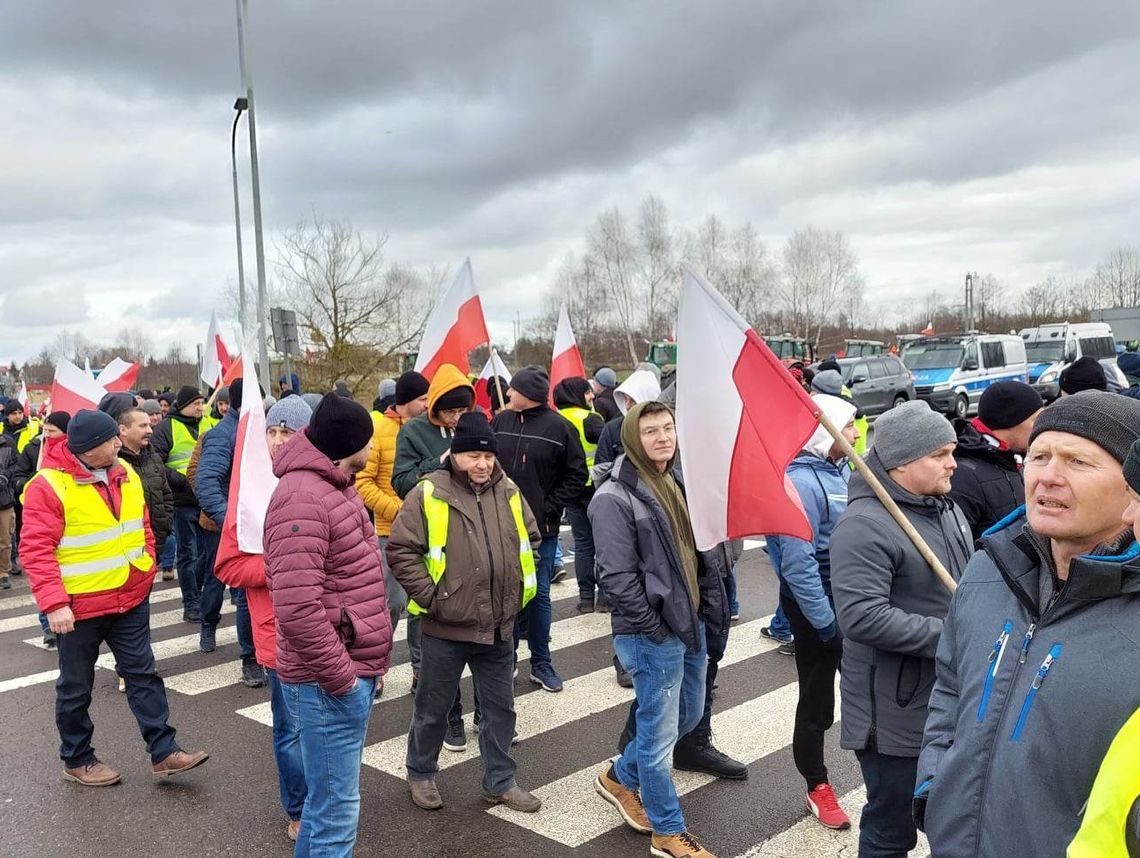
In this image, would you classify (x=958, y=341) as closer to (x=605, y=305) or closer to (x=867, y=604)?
(x=867, y=604)

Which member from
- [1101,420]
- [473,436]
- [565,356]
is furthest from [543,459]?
[1101,420]

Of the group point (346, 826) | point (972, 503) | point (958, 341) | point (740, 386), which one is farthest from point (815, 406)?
point (958, 341)

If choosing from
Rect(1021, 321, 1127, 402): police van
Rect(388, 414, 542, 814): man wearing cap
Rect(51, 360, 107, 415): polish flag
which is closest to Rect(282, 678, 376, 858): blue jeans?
Rect(388, 414, 542, 814): man wearing cap

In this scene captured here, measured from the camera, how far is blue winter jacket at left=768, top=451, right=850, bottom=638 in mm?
4164

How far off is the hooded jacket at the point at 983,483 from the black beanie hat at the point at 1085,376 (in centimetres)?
191

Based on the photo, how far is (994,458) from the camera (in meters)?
4.30

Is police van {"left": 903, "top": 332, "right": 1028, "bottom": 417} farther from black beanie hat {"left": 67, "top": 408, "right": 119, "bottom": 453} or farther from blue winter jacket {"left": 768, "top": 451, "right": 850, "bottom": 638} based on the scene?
black beanie hat {"left": 67, "top": 408, "right": 119, "bottom": 453}

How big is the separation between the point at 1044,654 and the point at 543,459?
15.2ft

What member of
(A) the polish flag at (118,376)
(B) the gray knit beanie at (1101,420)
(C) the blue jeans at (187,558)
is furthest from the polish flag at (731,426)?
(A) the polish flag at (118,376)

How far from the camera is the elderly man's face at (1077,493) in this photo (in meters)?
2.06

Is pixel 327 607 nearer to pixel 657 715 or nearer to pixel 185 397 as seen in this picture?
pixel 657 715

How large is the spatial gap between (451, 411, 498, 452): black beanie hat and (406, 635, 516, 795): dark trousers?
940mm

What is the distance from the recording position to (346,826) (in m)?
3.38

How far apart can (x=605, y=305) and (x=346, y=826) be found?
5643 centimetres
